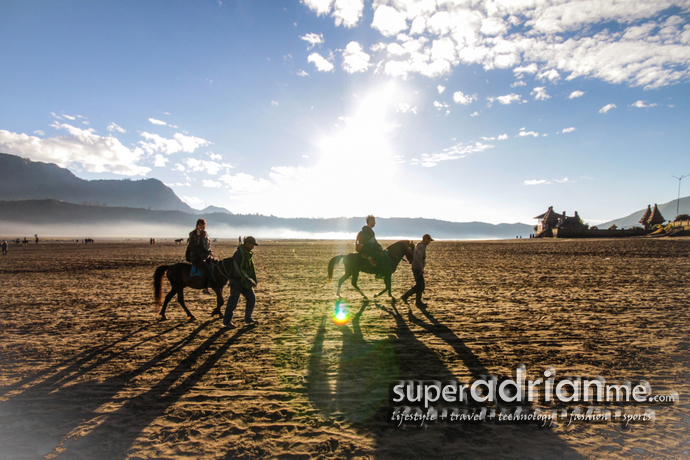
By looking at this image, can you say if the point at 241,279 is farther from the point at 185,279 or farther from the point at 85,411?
the point at 85,411

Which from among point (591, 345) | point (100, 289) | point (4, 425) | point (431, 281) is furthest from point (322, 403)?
point (100, 289)

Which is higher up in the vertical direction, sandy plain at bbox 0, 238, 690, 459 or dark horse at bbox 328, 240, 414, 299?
dark horse at bbox 328, 240, 414, 299

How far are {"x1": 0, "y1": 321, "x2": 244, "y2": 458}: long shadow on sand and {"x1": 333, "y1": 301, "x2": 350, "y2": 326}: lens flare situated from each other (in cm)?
292

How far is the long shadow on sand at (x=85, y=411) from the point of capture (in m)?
3.13

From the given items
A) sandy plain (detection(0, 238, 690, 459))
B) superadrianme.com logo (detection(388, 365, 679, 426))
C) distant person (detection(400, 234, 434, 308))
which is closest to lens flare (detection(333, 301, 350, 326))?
sandy plain (detection(0, 238, 690, 459))

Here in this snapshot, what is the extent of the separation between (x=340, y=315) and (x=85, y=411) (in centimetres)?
520

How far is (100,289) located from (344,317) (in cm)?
1049

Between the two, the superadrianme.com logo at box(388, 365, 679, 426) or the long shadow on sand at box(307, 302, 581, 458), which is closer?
the long shadow on sand at box(307, 302, 581, 458)

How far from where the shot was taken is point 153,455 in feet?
9.86

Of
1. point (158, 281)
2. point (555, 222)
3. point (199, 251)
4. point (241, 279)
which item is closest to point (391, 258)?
point (241, 279)

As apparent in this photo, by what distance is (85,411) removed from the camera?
3740 mm

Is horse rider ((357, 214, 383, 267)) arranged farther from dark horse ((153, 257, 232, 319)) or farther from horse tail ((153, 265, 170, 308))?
horse tail ((153, 265, 170, 308))

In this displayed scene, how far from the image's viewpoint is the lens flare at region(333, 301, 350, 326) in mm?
7296

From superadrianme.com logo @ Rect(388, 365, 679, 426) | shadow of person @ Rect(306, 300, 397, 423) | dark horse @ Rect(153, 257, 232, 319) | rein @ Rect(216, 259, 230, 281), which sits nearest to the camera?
superadrianme.com logo @ Rect(388, 365, 679, 426)
